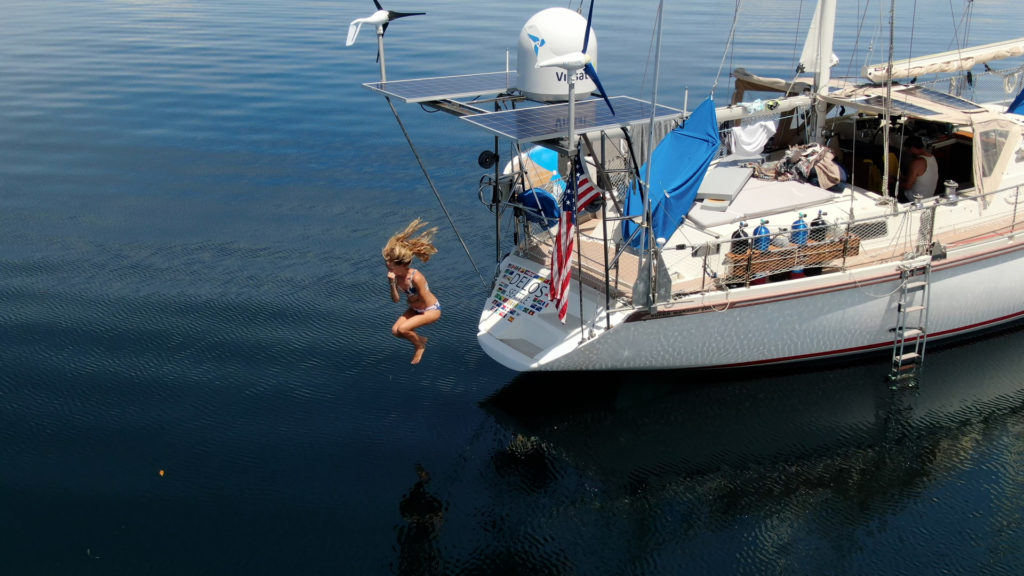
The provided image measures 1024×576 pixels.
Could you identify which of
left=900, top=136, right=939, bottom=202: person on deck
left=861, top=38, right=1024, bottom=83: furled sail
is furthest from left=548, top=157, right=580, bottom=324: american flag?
left=861, top=38, right=1024, bottom=83: furled sail

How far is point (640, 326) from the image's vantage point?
48.5 feet

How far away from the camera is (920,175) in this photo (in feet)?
56.4

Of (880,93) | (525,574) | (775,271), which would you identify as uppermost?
(880,93)

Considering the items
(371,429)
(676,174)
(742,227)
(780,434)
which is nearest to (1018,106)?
(742,227)

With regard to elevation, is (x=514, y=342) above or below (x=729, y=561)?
above

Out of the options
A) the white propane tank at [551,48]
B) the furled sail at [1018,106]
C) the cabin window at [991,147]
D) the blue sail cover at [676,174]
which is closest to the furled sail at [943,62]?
the furled sail at [1018,106]

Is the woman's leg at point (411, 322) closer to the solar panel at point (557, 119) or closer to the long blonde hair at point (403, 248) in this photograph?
the long blonde hair at point (403, 248)

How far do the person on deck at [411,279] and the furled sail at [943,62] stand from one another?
11.0 meters

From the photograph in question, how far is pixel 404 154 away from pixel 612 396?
52.8 feet

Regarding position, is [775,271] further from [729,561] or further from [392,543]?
[392,543]

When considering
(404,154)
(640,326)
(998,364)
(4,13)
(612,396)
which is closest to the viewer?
(640,326)

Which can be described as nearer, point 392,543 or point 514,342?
point 392,543

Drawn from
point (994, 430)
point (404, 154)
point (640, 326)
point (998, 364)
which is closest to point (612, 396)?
point (640, 326)

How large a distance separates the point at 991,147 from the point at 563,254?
9405 mm
